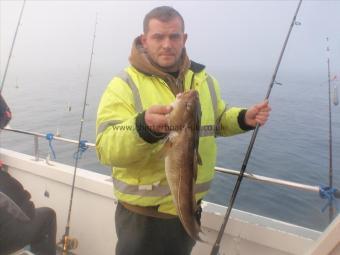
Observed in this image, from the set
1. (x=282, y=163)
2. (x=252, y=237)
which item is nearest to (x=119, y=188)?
(x=252, y=237)

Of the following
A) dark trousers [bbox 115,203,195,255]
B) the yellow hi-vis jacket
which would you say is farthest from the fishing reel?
the yellow hi-vis jacket

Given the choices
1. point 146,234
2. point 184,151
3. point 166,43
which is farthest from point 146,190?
point 166,43

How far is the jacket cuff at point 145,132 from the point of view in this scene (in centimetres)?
194

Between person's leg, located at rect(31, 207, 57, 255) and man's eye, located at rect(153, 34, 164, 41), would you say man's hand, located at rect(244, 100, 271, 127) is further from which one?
person's leg, located at rect(31, 207, 57, 255)

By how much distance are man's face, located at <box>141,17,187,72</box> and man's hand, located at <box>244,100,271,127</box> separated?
0.73 meters

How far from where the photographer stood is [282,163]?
9.73 meters

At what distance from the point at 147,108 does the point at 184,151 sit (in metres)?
0.40

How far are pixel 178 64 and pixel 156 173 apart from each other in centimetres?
85

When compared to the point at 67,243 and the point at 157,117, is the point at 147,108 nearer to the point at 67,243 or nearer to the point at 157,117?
the point at 157,117

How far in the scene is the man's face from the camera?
2.47 m

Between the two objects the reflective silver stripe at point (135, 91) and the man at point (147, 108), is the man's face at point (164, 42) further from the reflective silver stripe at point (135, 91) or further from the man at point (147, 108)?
the reflective silver stripe at point (135, 91)

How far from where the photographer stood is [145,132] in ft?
6.40

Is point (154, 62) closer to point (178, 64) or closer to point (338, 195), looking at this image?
point (178, 64)

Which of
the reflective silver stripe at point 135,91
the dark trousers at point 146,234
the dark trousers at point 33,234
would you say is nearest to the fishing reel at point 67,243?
the dark trousers at point 33,234
